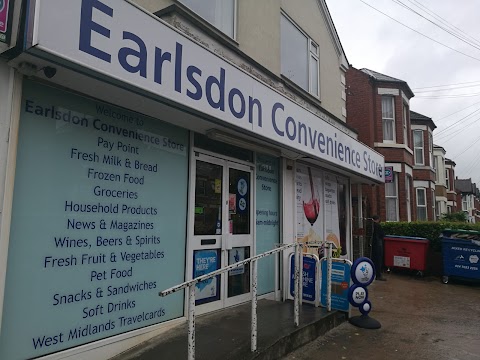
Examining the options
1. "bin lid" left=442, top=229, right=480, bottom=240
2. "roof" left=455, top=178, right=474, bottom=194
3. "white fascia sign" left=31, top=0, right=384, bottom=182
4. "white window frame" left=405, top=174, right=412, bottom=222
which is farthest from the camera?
"roof" left=455, top=178, right=474, bottom=194

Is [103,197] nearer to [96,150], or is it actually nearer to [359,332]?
[96,150]

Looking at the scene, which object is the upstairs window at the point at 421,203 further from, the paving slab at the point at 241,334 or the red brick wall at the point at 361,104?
the paving slab at the point at 241,334

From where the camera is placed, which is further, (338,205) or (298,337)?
(338,205)

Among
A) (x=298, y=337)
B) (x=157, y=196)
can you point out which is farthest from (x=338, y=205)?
(x=157, y=196)

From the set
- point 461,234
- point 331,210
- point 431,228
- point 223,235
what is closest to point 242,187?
point 223,235

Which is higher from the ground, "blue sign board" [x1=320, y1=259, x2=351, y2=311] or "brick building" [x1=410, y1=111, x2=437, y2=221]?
"brick building" [x1=410, y1=111, x2=437, y2=221]

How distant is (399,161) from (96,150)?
1549 cm

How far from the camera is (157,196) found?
4.43 metres

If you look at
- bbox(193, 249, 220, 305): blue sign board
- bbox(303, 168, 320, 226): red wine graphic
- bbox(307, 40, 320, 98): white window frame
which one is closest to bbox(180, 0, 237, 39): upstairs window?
bbox(307, 40, 320, 98): white window frame

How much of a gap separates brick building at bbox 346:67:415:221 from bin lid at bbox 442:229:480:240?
5.99m

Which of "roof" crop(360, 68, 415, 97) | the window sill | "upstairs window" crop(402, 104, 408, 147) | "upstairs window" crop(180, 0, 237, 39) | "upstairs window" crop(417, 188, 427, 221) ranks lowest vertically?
"upstairs window" crop(417, 188, 427, 221)

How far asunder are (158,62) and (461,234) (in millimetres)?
9443

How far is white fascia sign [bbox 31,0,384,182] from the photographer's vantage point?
2.92m

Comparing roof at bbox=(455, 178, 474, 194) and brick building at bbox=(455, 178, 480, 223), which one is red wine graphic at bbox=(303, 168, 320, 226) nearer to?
brick building at bbox=(455, 178, 480, 223)
